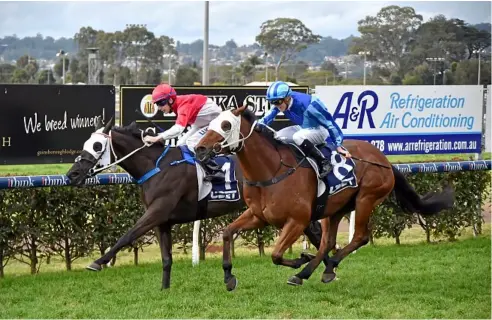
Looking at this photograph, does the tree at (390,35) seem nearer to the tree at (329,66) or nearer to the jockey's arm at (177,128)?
the tree at (329,66)

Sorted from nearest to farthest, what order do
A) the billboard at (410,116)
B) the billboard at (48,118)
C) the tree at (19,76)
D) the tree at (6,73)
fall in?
the billboard at (48,118), the billboard at (410,116), the tree at (19,76), the tree at (6,73)

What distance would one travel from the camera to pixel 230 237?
7.10 m

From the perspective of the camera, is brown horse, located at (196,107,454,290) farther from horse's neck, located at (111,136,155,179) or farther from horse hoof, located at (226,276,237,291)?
horse's neck, located at (111,136,155,179)

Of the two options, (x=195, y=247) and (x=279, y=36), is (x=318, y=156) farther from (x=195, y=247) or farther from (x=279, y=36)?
(x=279, y=36)

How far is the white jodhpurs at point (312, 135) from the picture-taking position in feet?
23.8

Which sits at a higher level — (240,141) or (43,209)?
(240,141)

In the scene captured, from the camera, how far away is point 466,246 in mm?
9828

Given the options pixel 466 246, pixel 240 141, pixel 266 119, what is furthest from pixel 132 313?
pixel 466 246

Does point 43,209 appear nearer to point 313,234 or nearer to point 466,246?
point 313,234

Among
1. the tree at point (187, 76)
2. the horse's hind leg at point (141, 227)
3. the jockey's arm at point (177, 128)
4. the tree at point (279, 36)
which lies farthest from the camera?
the tree at point (279, 36)

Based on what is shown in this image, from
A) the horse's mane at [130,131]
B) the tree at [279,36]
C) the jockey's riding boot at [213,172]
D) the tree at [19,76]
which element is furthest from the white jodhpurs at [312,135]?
the tree at [279,36]

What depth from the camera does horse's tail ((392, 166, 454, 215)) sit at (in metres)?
8.25

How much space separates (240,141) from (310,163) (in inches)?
32.2

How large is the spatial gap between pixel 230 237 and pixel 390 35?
1727 inches
